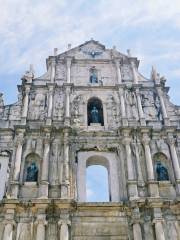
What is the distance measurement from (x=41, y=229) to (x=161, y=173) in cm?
436

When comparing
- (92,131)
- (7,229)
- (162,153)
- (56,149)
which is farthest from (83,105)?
(7,229)

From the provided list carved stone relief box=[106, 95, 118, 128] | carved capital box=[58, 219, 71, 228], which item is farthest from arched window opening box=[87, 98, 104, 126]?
carved capital box=[58, 219, 71, 228]

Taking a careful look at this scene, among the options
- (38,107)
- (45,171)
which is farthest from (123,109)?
(45,171)

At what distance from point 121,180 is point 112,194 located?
0.58 m

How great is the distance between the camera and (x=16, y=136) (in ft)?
42.8

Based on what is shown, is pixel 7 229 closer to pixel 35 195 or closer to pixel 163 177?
pixel 35 195

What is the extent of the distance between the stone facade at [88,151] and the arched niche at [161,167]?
0.03m

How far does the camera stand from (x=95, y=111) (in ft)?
47.4

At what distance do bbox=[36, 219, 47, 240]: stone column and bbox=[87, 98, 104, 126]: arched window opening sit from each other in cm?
456

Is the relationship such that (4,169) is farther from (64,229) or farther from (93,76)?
(93,76)

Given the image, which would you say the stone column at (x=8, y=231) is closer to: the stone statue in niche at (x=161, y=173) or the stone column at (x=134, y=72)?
the stone statue in niche at (x=161, y=173)

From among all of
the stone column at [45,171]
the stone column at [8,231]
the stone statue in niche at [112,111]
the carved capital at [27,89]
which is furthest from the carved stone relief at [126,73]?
the stone column at [8,231]

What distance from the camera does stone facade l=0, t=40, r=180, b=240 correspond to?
427 inches

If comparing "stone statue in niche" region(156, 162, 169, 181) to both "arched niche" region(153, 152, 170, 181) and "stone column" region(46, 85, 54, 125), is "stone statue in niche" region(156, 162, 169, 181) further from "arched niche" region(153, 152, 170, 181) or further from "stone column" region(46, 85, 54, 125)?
"stone column" region(46, 85, 54, 125)
